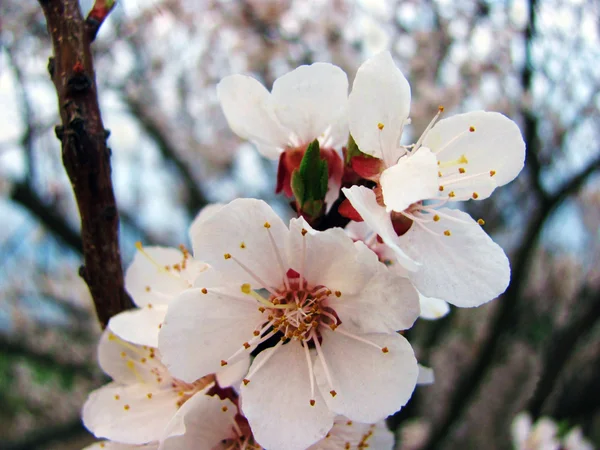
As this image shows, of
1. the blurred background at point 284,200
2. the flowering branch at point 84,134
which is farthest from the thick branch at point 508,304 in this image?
the flowering branch at point 84,134

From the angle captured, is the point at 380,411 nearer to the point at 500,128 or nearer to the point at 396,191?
the point at 396,191

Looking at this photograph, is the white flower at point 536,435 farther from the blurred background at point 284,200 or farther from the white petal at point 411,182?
the white petal at point 411,182

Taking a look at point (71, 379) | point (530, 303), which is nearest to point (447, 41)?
point (530, 303)

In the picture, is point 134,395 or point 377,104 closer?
point 377,104

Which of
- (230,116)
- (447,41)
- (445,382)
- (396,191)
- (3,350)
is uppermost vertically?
(447,41)

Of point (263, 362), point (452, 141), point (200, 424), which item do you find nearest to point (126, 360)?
point (200, 424)

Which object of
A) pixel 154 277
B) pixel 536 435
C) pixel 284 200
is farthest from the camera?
pixel 284 200

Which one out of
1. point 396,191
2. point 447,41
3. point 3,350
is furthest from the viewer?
point 447,41

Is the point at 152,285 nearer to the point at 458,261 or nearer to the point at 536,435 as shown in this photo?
the point at 458,261
